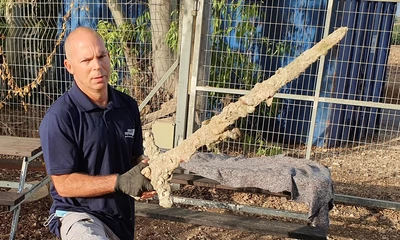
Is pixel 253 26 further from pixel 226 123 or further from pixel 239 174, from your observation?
pixel 226 123

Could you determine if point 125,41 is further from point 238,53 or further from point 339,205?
point 339,205

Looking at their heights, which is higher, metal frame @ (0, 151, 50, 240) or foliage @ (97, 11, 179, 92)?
foliage @ (97, 11, 179, 92)

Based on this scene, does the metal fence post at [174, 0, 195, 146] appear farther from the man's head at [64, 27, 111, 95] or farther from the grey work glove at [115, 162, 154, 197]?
the grey work glove at [115, 162, 154, 197]

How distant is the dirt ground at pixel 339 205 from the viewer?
3.95 m

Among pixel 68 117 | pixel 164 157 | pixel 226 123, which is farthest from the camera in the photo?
pixel 68 117

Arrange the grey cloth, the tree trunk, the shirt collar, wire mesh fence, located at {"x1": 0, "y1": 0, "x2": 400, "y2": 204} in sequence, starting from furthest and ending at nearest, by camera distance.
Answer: wire mesh fence, located at {"x1": 0, "y1": 0, "x2": 400, "y2": 204} → the grey cloth → the shirt collar → the tree trunk


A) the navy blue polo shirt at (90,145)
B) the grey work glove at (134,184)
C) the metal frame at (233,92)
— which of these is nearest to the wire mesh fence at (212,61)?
the metal frame at (233,92)

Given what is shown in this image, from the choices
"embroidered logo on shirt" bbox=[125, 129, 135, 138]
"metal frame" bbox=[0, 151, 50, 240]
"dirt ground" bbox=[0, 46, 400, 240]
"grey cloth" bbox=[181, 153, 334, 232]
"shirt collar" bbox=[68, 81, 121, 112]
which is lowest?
"dirt ground" bbox=[0, 46, 400, 240]

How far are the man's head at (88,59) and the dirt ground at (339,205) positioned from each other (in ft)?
6.97

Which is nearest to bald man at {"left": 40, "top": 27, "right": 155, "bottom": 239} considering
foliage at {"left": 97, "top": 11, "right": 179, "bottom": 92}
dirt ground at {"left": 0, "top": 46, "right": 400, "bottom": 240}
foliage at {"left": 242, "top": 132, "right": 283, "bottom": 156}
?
dirt ground at {"left": 0, "top": 46, "right": 400, "bottom": 240}

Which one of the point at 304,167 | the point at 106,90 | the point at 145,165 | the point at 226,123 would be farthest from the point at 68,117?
the point at 304,167

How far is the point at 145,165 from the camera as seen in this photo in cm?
204

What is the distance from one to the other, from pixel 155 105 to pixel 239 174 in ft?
6.83

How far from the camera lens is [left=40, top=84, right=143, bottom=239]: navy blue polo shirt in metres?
2.07
